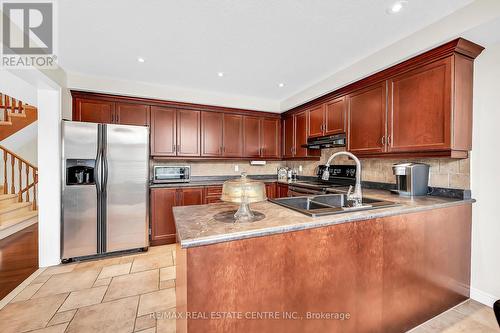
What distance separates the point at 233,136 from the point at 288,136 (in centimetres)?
111

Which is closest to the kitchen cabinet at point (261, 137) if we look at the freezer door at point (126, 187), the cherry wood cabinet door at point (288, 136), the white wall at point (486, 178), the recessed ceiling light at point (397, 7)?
the cherry wood cabinet door at point (288, 136)

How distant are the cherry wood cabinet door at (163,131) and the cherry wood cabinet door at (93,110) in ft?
1.99

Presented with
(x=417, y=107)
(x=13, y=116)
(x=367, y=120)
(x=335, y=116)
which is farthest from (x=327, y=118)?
(x=13, y=116)

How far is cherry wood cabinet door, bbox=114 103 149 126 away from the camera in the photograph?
3414 millimetres

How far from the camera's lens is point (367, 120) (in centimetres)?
269

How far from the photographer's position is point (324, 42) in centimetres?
231

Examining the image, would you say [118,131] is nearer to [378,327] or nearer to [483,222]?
[378,327]

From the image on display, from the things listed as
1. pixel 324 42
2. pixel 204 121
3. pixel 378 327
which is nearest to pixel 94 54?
pixel 204 121

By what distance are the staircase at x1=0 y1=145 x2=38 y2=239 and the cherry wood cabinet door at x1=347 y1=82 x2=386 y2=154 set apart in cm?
587

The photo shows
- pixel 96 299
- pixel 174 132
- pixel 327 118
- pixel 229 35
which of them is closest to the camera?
pixel 96 299

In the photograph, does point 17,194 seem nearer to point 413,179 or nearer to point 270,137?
point 270,137

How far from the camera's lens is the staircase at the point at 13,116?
14.9 feet

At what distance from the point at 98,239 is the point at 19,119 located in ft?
13.4

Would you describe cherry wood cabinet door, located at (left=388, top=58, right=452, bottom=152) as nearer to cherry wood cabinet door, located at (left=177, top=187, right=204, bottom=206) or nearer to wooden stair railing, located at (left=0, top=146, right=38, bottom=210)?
cherry wood cabinet door, located at (left=177, top=187, right=204, bottom=206)
